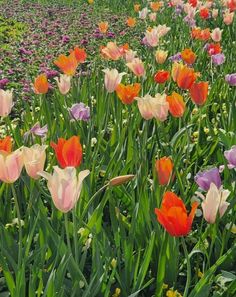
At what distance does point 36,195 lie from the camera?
80.0 inches

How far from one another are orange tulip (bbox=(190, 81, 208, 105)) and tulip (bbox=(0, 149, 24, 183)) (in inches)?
42.2

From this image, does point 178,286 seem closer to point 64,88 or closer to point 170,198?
point 170,198

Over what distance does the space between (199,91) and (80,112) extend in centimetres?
60

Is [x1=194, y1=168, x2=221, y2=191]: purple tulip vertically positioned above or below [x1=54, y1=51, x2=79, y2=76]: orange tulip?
below

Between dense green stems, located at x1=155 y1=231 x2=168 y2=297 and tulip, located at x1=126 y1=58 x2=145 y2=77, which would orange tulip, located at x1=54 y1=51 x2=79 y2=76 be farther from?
dense green stems, located at x1=155 y1=231 x2=168 y2=297

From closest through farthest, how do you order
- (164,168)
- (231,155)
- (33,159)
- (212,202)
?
1. (212,202)
2. (33,159)
3. (164,168)
4. (231,155)

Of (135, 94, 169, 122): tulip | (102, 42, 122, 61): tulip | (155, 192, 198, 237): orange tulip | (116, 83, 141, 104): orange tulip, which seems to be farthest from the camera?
(102, 42, 122, 61): tulip

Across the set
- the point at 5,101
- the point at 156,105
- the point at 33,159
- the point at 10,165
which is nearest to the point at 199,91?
the point at 156,105

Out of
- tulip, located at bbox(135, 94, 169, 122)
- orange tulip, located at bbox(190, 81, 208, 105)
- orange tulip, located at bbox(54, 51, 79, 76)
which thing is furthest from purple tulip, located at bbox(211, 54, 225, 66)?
tulip, located at bbox(135, 94, 169, 122)

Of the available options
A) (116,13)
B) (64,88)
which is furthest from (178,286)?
(116,13)

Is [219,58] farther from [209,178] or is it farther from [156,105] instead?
[209,178]

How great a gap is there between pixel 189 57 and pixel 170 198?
208 cm

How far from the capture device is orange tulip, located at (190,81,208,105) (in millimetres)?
2383

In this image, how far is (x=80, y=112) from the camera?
2.61m
